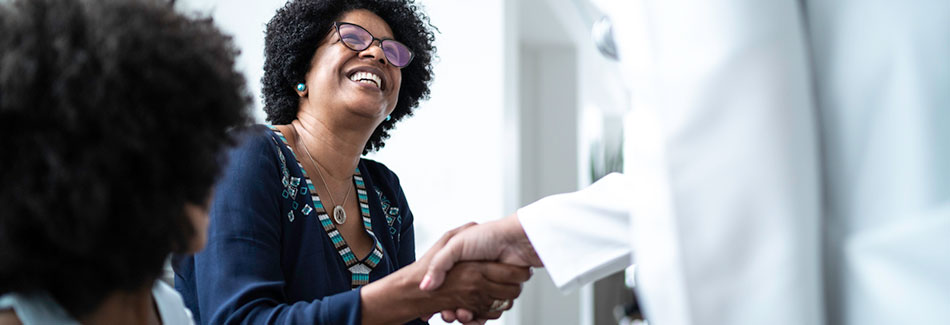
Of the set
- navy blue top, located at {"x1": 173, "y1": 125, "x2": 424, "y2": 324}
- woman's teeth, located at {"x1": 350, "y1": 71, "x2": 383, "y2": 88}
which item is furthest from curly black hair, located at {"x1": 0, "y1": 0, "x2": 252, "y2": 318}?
woman's teeth, located at {"x1": 350, "y1": 71, "x2": 383, "y2": 88}

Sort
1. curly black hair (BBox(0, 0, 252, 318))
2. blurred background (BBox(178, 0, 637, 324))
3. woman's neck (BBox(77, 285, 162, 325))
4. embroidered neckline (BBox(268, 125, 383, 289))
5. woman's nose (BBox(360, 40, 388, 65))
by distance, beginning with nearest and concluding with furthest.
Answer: curly black hair (BBox(0, 0, 252, 318)) → woman's neck (BBox(77, 285, 162, 325)) → embroidered neckline (BBox(268, 125, 383, 289)) → woman's nose (BBox(360, 40, 388, 65)) → blurred background (BBox(178, 0, 637, 324))

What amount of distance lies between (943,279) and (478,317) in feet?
3.34

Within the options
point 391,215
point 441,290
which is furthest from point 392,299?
point 391,215

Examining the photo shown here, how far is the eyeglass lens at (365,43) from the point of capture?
1.95m

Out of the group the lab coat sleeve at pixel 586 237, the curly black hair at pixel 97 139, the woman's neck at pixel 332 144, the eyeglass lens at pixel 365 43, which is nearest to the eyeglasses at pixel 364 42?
the eyeglass lens at pixel 365 43

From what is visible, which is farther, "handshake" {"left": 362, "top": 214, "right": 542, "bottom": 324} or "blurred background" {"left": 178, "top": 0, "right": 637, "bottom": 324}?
"blurred background" {"left": 178, "top": 0, "right": 637, "bottom": 324}

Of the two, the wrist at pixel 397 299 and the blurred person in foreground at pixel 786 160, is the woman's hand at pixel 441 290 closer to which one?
the wrist at pixel 397 299

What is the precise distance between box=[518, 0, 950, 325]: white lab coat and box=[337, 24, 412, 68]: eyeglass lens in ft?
3.78

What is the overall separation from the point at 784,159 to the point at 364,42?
51.5 inches

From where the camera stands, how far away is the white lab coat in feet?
2.77

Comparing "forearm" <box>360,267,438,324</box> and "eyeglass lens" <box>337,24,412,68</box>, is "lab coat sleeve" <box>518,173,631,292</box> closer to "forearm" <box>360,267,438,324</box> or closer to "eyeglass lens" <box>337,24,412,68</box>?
"forearm" <box>360,267,438,324</box>

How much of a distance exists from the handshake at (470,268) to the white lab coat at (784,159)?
0.58 meters

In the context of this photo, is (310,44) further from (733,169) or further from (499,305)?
(733,169)

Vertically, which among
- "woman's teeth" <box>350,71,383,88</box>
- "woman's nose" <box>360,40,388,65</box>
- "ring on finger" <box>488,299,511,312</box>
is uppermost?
"woman's nose" <box>360,40,388,65</box>
